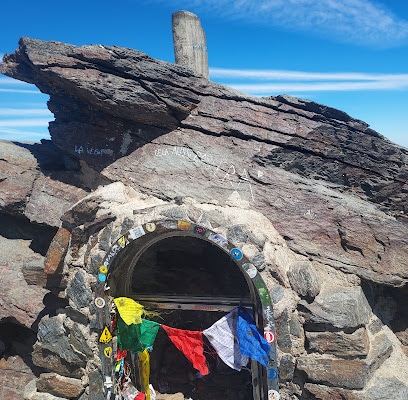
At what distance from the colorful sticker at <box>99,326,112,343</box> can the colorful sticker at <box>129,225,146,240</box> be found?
131 centimetres

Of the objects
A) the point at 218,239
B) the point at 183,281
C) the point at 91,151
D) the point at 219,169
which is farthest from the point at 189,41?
the point at 183,281

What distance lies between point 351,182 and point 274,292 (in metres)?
2.02

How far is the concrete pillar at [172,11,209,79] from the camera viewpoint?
24.5 feet

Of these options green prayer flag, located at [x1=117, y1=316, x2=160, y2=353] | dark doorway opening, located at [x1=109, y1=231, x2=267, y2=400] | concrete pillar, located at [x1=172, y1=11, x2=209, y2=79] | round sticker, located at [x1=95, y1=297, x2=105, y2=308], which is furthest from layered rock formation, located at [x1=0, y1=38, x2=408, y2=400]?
concrete pillar, located at [x1=172, y1=11, x2=209, y2=79]

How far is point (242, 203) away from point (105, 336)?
2.48 meters

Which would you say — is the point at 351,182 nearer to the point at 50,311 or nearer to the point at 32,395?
the point at 50,311

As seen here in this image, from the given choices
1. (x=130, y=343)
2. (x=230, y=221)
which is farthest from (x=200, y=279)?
(x=230, y=221)

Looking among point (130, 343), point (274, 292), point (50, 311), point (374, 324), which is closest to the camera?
point (274, 292)

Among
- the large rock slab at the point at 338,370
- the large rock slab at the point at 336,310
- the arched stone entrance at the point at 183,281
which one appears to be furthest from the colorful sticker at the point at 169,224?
the large rock slab at the point at 338,370

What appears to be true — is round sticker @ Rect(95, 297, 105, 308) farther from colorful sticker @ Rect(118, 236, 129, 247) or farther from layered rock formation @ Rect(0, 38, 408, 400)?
colorful sticker @ Rect(118, 236, 129, 247)

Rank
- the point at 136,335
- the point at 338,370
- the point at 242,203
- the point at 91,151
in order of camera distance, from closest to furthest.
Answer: the point at 338,370 < the point at 242,203 < the point at 136,335 < the point at 91,151

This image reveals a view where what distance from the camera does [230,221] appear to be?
5145mm

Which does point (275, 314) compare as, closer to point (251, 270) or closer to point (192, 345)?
point (251, 270)

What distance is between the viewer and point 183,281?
7.90 metres
